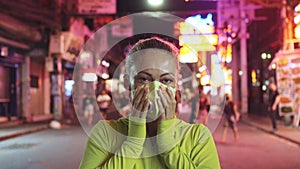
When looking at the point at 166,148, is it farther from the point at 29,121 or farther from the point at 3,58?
the point at 29,121

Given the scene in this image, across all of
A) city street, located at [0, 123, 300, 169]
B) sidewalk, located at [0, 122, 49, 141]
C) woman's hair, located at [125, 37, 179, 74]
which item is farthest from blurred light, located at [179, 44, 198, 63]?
sidewalk, located at [0, 122, 49, 141]

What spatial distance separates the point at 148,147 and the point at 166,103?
0.65 feet

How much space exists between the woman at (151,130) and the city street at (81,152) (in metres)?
6.94

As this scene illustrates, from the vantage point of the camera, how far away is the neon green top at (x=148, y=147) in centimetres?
150

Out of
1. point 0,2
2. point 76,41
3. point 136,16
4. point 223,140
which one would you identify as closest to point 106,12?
point 0,2

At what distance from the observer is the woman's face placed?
1545 millimetres

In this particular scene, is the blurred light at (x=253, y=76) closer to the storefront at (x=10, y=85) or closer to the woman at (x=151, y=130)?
the storefront at (x=10, y=85)

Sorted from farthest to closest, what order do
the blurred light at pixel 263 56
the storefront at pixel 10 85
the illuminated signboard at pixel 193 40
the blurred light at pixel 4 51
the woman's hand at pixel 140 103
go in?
the blurred light at pixel 263 56, the storefront at pixel 10 85, the blurred light at pixel 4 51, the illuminated signboard at pixel 193 40, the woman's hand at pixel 140 103

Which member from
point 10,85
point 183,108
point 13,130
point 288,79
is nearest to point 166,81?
point 183,108

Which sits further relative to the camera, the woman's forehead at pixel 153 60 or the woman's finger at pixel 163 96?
the woman's forehead at pixel 153 60

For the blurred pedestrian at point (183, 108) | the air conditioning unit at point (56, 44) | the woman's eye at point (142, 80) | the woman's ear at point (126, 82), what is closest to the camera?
the woman's eye at point (142, 80)

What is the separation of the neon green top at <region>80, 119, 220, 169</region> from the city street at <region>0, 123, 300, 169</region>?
693 centimetres

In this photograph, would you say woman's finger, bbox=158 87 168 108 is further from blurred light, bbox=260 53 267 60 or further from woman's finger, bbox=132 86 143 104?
blurred light, bbox=260 53 267 60


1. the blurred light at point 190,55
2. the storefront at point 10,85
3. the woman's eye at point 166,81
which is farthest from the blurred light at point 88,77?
the storefront at point 10,85
